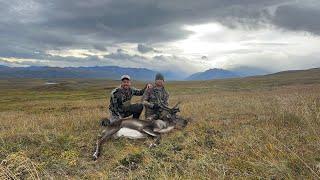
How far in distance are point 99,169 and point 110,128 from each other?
283 centimetres

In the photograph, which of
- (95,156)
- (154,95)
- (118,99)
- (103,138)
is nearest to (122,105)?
(118,99)

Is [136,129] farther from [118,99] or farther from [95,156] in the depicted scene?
[118,99]

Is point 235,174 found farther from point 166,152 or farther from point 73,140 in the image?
point 73,140

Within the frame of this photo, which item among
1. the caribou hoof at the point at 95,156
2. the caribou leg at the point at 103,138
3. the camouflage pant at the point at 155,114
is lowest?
the caribou hoof at the point at 95,156

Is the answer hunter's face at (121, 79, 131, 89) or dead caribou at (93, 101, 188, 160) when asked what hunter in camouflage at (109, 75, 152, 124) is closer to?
hunter's face at (121, 79, 131, 89)

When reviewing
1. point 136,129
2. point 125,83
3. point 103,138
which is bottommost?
point 103,138

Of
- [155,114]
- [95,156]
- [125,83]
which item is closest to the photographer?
[95,156]

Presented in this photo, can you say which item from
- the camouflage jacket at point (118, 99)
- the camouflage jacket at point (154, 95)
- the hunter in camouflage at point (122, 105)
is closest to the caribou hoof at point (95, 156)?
the hunter in camouflage at point (122, 105)

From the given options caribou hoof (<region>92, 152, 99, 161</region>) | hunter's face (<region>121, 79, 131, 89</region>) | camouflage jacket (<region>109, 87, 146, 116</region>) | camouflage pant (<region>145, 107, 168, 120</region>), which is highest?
hunter's face (<region>121, 79, 131, 89</region>)

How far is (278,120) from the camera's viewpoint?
38.5 feet

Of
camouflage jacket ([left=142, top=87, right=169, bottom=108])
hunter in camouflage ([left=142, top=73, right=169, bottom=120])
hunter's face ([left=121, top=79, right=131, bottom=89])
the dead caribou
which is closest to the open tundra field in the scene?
the dead caribou

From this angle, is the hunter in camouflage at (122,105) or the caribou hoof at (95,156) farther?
the hunter in camouflage at (122,105)

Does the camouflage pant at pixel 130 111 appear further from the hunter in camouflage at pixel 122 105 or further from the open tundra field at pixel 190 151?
the open tundra field at pixel 190 151

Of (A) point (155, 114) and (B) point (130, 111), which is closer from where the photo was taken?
(A) point (155, 114)
